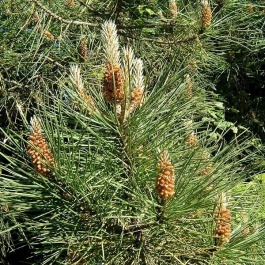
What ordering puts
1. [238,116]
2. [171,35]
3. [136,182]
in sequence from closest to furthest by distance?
[136,182]
[171,35]
[238,116]

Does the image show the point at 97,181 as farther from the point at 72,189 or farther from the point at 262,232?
the point at 262,232

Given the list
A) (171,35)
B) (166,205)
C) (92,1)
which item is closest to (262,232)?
(166,205)

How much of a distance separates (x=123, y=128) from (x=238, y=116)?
2840mm

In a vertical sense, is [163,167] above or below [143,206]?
above

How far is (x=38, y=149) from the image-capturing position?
966 mm

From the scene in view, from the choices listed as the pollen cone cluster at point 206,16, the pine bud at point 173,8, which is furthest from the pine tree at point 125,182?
the pine bud at point 173,8

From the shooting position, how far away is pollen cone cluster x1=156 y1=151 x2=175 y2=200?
3.04ft

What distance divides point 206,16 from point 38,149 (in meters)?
1.21

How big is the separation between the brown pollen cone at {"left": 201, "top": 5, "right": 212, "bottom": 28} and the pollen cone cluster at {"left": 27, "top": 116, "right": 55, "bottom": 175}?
1138 mm

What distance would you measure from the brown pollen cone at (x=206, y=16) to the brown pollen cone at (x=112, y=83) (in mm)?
1102

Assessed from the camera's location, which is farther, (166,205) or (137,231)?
(137,231)

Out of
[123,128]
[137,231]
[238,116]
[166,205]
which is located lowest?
[238,116]

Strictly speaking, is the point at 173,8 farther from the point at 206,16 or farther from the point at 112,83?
the point at 112,83

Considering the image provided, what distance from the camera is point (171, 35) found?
7.73ft
